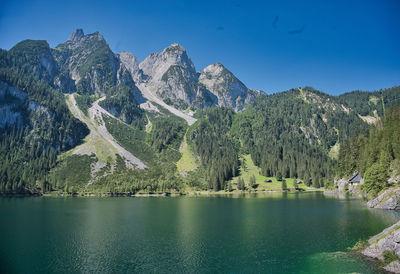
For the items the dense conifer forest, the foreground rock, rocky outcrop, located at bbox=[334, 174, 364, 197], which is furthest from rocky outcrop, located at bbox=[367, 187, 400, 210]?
the foreground rock

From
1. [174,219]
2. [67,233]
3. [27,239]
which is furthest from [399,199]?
[27,239]

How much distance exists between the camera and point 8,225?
71.0 meters

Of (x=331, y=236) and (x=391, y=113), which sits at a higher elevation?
(x=391, y=113)

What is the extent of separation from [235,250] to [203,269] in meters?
10.2

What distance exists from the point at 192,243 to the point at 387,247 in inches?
1250

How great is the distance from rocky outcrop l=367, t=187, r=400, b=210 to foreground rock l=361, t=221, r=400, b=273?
4317 centimetres

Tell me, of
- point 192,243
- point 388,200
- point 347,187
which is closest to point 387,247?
point 192,243

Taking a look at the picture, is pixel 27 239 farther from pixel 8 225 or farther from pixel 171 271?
pixel 171 271

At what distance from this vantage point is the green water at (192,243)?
129ft

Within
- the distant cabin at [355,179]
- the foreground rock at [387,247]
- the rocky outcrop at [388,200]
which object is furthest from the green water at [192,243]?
the distant cabin at [355,179]

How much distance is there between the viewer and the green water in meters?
39.3

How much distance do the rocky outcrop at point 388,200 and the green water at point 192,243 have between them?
6.49 meters

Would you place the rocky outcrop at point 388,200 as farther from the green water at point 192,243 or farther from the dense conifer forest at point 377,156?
the green water at point 192,243

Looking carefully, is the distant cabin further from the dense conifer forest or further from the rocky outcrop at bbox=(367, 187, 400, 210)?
the rocky outcrop at bbox=(367, 187, 400, 210)
